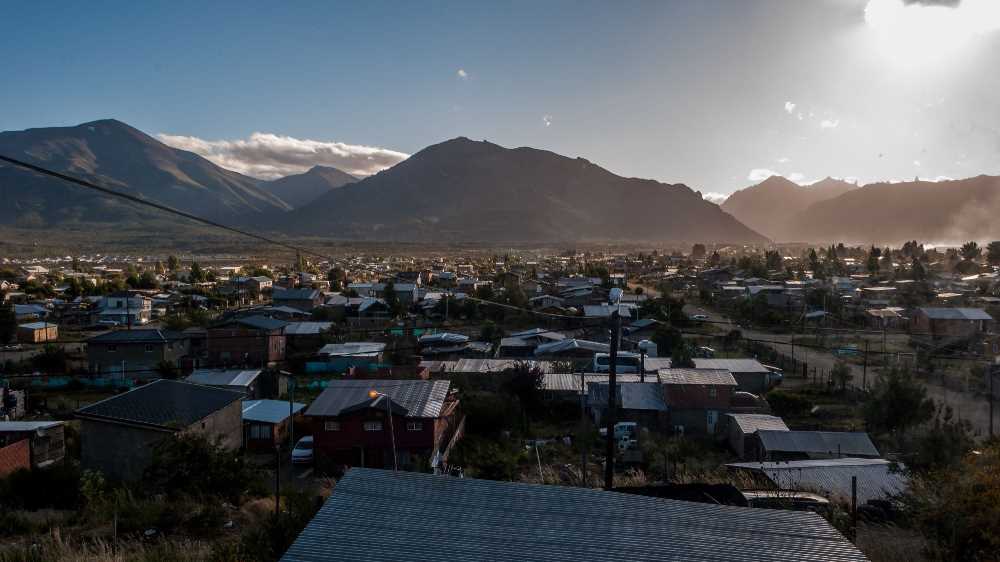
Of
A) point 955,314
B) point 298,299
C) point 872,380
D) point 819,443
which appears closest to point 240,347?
point 298,299

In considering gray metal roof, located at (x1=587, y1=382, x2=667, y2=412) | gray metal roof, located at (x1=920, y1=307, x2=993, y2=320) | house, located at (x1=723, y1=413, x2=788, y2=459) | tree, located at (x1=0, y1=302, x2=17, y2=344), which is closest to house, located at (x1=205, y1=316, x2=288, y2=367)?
tree, located at (x1=0, y1=302, x2=17, y2=344)

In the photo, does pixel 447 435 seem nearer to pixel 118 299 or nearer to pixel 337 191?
pixel 118 299

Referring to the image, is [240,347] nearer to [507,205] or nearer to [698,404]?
[698,404]

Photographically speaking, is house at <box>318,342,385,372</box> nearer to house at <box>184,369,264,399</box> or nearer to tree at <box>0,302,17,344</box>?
house at <box>184,369,264,399</box>

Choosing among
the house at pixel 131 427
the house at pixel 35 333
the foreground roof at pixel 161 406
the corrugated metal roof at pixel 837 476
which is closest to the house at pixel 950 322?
the corrugated metal roof at pixel 837 476

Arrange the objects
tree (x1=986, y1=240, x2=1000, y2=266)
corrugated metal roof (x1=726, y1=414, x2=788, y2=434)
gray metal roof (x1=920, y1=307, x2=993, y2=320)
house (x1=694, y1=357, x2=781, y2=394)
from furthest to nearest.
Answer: tree (x1=986, y1=240, x2=1000, y2=266), gray metal roof (x1=920, y1=307, x2=993, y2=320), house (x1=694, y1=357, x2=781, y2=394), corrugated metal roof (x1=726, y1=414, x2=788, y2=434)
